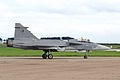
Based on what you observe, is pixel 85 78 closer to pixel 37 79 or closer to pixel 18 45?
pixel 37 79

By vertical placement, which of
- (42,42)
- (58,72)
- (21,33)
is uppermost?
(21,33)

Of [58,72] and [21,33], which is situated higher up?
[21,33]

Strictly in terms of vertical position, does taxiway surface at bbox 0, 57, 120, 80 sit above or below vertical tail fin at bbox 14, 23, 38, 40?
below

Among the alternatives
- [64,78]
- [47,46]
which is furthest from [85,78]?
[47,46]

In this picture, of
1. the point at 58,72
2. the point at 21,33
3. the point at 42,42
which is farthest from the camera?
the point at 42,42

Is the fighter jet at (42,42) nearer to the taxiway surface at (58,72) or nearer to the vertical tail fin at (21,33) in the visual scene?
the vertical tail fin at (21,33)

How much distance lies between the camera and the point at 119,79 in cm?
1689

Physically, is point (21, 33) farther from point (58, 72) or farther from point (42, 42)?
point (58, 72)


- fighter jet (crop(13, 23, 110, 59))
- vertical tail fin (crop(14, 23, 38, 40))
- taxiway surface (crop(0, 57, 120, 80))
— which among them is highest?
vertical tail fin (crop(14, 23, 38, 40))

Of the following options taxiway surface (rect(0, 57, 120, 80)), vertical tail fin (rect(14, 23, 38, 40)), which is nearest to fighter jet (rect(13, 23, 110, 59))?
vertical tail fin (rect(14, 23, 38, 40))

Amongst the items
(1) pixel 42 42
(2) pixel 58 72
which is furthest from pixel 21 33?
(2) pixel 58 72

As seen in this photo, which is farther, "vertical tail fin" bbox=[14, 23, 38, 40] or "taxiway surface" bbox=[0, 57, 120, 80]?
"vertical tail fin" bbox=[14, 23, 38, 40]

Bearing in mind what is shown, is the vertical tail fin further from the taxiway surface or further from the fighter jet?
the taxiway surface

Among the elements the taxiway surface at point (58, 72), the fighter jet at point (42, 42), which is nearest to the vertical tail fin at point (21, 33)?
the fighter jet at point (42, 42)
